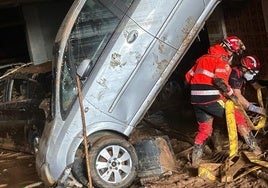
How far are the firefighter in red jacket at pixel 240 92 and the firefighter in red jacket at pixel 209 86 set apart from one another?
233 mm

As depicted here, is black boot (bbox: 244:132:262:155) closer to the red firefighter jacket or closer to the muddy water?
the red firefighter jacket

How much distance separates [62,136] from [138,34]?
1616 millimetres

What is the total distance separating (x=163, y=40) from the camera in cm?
668

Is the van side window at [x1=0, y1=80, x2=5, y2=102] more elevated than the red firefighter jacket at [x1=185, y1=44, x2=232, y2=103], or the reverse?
the red firefighter jacket at [x1=185, y1=44, x2=232, y2=103]

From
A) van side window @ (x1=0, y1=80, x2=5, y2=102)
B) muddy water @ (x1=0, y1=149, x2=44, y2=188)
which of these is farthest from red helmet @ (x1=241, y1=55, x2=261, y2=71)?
van side window @ (x1=0, y1=80, x2=5, y2=102)

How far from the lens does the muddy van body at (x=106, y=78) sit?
6367 millimetres

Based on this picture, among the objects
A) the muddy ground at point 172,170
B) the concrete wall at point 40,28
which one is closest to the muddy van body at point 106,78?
the muddy ground at point 172,170

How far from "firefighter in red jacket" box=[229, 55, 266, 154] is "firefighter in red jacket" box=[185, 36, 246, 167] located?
0.23 meters

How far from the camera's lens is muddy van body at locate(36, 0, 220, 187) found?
637 cm

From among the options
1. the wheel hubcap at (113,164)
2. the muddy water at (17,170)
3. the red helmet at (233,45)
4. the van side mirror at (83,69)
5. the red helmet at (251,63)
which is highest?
the red helmet at (233,45)

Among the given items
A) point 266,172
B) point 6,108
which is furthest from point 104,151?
point 6,108

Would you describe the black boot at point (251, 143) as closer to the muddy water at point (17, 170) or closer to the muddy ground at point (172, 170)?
the muddy ground at point (172, 170)

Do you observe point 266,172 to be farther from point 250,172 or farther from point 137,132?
point 137,132

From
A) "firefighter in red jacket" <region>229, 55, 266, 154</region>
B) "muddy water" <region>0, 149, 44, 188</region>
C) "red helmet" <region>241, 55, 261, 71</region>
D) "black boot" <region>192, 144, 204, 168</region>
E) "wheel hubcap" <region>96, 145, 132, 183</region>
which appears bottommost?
"muddy water" <region>0, 149, 44, 188</region>
